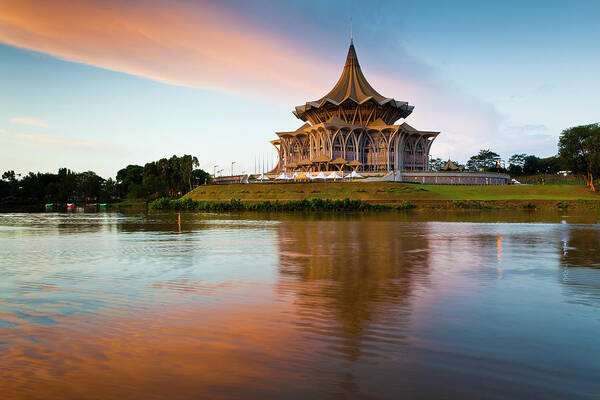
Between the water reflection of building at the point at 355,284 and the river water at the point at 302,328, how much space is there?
0.05 metres

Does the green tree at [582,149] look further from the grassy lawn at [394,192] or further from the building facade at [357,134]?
the building facade at [357,134]

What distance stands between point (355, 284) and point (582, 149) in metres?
59.9

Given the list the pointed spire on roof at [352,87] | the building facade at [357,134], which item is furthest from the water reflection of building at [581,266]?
the pointed spire on roof at [352,87]

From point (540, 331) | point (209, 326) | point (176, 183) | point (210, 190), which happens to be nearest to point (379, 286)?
point (540, 331)

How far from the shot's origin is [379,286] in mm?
9867

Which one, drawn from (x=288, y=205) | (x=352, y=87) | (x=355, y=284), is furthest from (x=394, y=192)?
(x=352, y=87)

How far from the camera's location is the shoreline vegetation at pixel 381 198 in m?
47.0

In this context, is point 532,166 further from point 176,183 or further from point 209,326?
point 209,326

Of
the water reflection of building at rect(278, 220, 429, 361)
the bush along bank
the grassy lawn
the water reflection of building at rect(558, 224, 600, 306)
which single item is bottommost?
the water reflection of building at rect(558, 224, 600, 306)

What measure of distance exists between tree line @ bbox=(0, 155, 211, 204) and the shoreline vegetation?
30344mm

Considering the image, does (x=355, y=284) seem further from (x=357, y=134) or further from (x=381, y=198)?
(x=357, y=134)

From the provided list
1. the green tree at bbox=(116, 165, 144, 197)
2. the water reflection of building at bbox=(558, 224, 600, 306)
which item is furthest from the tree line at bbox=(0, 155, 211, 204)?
the water reflection of building at bbox=(558, 224, 600, 306)

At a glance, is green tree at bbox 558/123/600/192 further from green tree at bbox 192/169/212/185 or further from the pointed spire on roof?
green tree at bbox 192/169/212/185

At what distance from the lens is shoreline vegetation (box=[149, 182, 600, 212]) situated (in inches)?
1850
